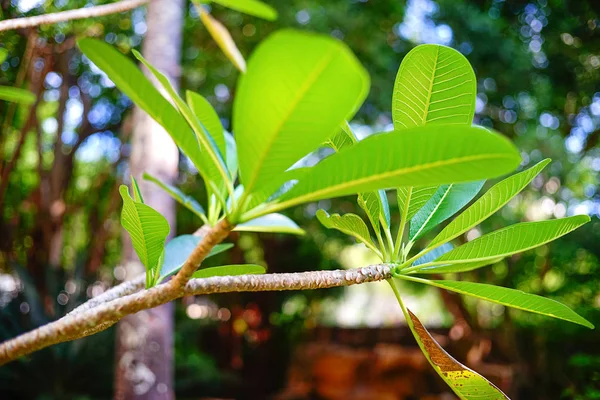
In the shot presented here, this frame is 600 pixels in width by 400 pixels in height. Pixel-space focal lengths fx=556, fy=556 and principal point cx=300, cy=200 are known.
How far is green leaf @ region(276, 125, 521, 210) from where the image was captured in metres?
0.41

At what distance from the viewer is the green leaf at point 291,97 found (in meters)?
0.35

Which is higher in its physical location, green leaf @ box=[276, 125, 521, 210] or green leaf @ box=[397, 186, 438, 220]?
green leaf @ box=[276, 125, 521, 210]

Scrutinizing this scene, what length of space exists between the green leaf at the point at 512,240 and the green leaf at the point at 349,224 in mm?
108

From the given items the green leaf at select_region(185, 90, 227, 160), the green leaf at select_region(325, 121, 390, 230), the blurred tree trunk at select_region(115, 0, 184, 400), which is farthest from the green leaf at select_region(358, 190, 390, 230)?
the blurred tree trunk at select_region(115, 0, 184, 400)

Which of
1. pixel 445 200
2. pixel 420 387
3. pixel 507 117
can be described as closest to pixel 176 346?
pixel 420 387

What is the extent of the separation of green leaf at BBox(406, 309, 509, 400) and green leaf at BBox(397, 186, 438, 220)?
0.16m

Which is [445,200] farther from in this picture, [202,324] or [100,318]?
[202,324]

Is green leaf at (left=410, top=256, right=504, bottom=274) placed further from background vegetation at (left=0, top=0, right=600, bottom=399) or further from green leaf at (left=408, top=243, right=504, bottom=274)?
background vegetation at (left=0, top=0, right=600, bottom=399)

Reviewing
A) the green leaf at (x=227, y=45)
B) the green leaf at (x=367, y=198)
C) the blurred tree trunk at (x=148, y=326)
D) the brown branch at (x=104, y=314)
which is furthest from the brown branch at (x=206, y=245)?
the blurred tree trunk at (x=148, y=326)

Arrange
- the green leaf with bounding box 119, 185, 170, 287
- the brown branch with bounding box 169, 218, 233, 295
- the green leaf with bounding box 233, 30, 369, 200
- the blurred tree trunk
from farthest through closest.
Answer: the blurred tree trunk, the green leaf with bounding box 119, 185, 170, 287, the brown branch with bounding box 169, 218, 233, 295, the green leaf with bounding box 233, 30, 369, 200

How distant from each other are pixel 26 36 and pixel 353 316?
1411 centimetres

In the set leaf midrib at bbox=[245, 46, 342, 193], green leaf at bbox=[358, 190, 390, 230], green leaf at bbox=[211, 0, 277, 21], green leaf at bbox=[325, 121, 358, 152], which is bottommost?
green leaf at bbox=[358, 190, 390, 230]

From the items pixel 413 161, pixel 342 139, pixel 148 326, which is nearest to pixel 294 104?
pixel 413 161

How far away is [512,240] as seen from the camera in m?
0.67
